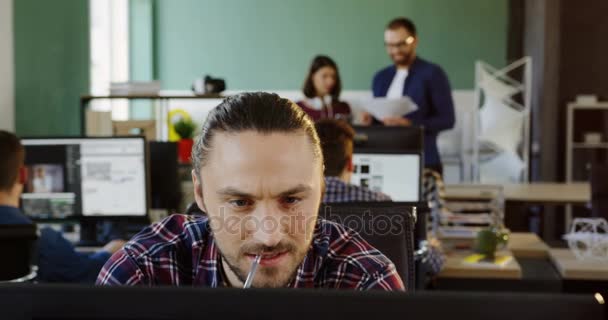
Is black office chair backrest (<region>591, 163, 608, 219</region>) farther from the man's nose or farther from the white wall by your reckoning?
the man's nose

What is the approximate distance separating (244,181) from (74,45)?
4276 millimetres

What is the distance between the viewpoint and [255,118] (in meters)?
1.09

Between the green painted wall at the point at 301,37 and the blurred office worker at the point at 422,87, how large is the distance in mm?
3923

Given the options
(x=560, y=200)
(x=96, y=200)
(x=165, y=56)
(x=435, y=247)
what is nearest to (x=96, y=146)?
(x=96, y=200)

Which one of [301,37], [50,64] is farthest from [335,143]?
[301,37]

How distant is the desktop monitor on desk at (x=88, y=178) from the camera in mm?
3445

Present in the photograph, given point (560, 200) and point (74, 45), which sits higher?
point (74, 45)

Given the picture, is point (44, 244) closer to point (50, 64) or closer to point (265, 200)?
point (265, 200)

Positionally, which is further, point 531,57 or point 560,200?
point 531,57

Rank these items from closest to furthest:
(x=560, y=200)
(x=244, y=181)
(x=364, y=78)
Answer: (x=244, y=181), (x=560, y=200), (x=364, y=78)

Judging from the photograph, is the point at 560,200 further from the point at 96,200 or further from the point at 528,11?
the point at 528,11

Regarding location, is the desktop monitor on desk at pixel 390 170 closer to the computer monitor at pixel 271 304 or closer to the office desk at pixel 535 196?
the office desk at pixel 535 196

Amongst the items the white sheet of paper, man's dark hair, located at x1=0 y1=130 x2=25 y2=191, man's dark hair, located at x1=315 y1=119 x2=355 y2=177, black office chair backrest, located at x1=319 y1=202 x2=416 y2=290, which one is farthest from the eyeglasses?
black office chair backrest, located at x1=319 y1=202 x2=416 y2=290

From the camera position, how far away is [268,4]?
848 cm
